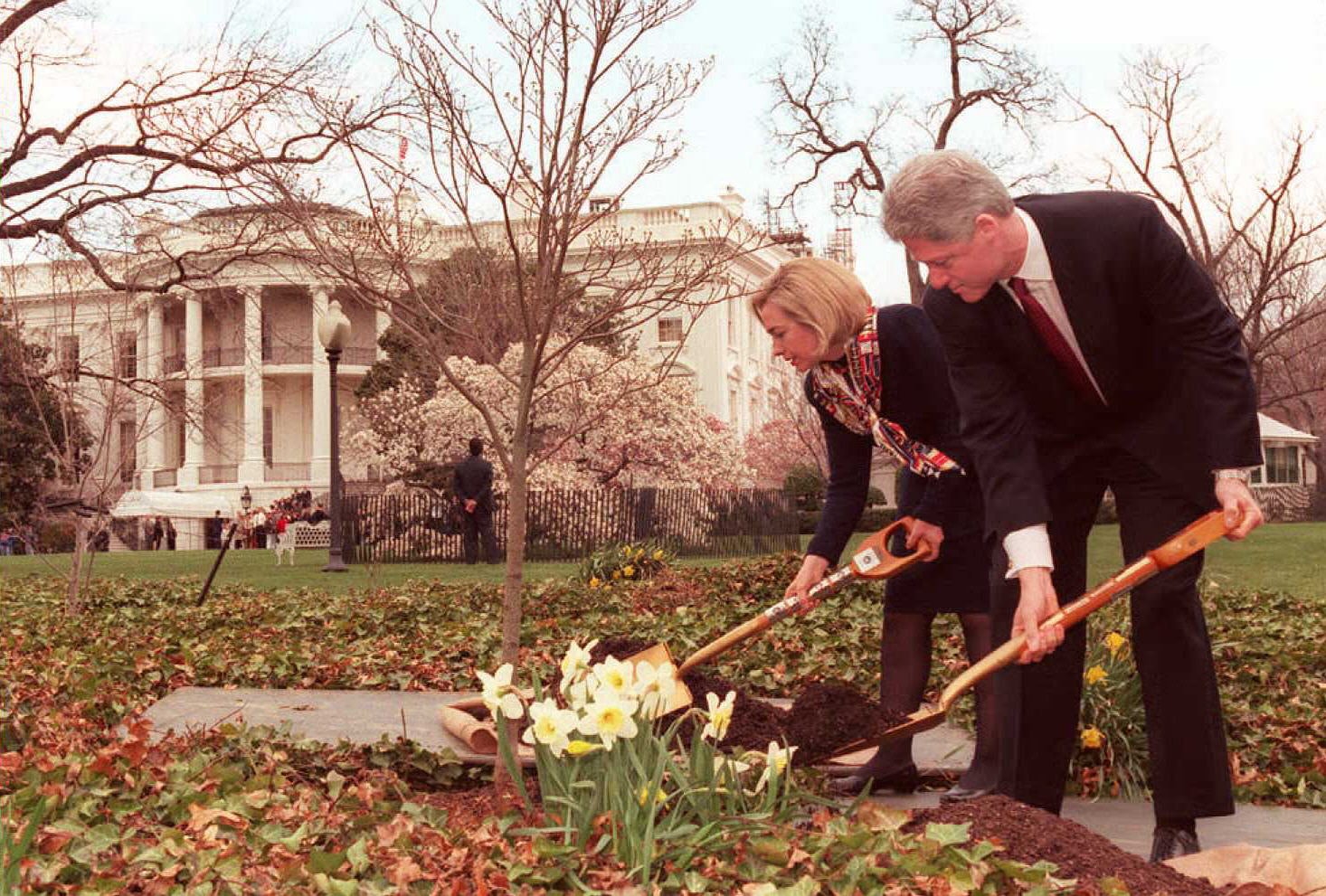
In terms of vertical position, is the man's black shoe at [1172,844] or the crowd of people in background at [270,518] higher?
the crowd of people in background at [270,518]

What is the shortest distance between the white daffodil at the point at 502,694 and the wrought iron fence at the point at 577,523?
59.3 ft

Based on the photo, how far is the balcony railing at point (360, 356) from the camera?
49844 millimetres

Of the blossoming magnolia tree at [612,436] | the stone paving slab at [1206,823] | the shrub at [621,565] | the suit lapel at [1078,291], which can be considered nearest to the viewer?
the suit lapel at [1078,291]

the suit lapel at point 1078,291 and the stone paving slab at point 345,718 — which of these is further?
the stone paving slab at point 345,718

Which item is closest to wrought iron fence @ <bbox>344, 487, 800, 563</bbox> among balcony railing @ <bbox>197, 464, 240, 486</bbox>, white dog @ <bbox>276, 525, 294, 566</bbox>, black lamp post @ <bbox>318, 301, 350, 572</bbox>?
white dog @ <bbox>276, 525, 294, 566</bbox>

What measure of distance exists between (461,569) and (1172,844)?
15.2 metres

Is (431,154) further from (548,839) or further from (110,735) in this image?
(548,839)

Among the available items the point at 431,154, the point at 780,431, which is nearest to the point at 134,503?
the point at 780,431

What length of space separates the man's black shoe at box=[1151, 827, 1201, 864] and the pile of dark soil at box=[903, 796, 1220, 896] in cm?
39

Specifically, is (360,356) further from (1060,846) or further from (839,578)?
(1060,846)

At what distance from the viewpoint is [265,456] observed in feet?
168

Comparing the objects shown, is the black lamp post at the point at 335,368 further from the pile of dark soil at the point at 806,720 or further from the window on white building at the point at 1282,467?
the window on white building at the point at 1282,467

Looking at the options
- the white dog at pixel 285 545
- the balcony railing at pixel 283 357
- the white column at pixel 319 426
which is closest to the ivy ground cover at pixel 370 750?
the white dog at pixel 285 545

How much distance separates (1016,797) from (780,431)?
46905 millimetres
